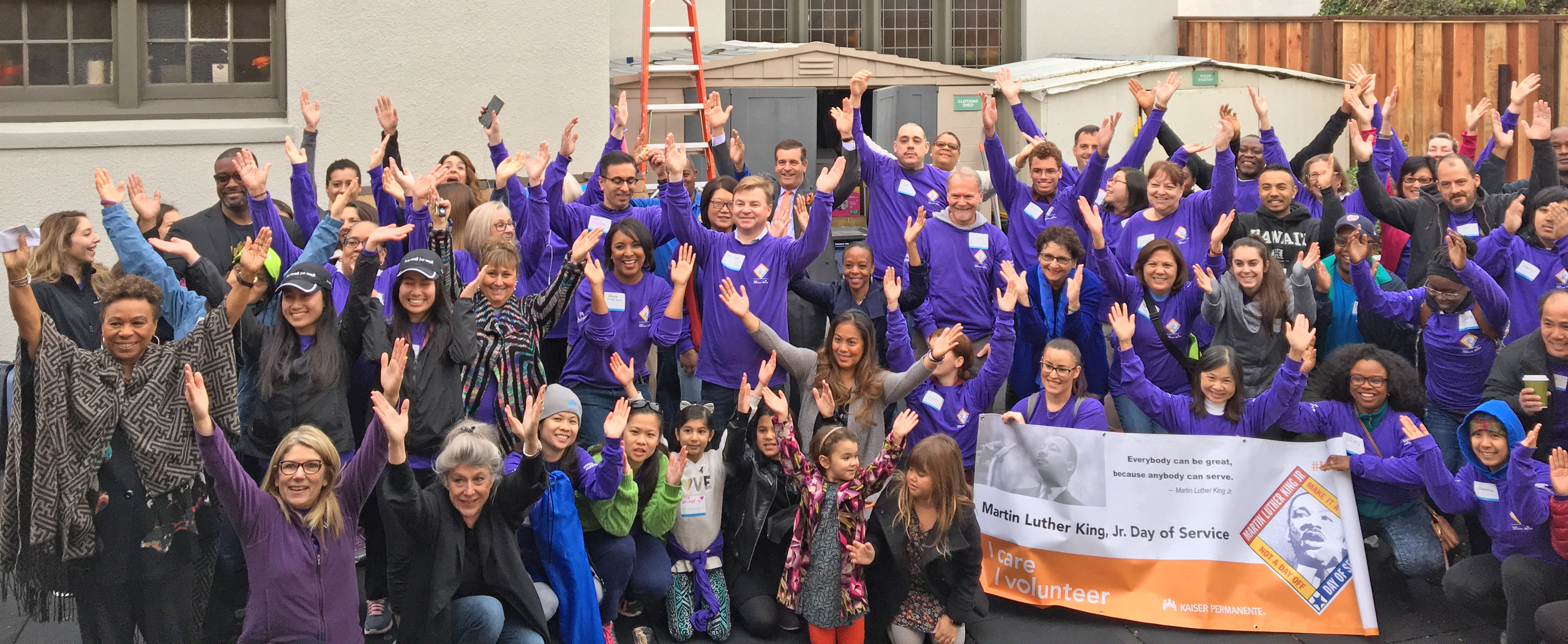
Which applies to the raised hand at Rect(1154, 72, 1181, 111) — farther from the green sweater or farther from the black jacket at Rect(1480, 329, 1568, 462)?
the green sweater

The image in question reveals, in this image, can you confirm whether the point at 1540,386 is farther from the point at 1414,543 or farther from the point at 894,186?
the point at 894,186

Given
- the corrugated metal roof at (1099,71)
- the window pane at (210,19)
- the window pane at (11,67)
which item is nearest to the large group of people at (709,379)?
the window pane at (210,19)

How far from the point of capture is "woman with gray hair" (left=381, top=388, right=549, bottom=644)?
15.2 feet

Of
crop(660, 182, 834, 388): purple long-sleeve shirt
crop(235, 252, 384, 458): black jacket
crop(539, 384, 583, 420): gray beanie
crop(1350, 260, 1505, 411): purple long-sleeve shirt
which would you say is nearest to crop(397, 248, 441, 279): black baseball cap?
crop(235, 252, 384, 458): black jacket

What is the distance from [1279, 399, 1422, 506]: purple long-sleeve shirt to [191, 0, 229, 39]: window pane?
743cm

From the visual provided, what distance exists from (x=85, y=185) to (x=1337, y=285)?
791 cm

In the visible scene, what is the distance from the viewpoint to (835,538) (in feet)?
17.4

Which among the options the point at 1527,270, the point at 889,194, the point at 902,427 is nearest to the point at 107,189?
the point at 902,427

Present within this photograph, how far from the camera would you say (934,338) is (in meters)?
5.64

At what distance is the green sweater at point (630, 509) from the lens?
5246 mm

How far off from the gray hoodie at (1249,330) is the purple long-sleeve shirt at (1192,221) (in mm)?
A: 687

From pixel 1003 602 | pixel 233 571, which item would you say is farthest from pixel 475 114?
pixel 1003 602

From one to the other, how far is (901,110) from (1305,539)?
21.8ft

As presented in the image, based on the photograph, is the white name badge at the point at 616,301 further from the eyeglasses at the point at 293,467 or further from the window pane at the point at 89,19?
the window pane at the point at 89,19
